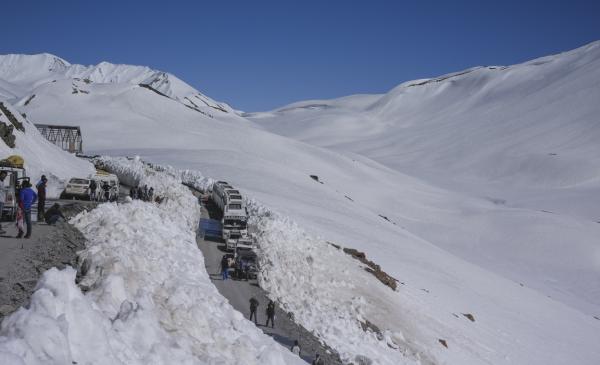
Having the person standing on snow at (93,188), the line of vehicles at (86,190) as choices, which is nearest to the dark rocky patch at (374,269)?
the line of vehicles at (86,190)

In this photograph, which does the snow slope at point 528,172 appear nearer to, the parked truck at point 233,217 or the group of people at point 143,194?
the parked truck at point 233,217

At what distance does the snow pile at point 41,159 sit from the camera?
2261 centimetres

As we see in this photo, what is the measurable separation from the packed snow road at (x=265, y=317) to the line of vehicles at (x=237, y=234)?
489 millimetres

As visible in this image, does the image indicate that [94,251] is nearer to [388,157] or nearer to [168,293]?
[168,293]

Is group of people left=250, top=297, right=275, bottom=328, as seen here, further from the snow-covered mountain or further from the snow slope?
the snow slope

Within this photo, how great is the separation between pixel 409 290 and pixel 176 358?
1963cm

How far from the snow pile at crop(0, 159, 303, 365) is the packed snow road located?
226 centimetres

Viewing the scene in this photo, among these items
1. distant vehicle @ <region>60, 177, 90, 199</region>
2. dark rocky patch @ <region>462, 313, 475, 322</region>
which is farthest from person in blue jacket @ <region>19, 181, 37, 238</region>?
dark rocky patch @ <region>462, 313, 475, 322</region>

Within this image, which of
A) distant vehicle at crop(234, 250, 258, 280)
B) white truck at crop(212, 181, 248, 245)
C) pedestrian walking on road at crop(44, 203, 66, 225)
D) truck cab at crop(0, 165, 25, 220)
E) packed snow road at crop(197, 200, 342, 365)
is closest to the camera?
pedestrian walking on road at crop(44, 203, 66, 225)

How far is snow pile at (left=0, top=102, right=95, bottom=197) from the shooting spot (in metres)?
22.6

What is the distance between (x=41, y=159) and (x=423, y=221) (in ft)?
169

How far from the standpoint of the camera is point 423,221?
69.1 meters

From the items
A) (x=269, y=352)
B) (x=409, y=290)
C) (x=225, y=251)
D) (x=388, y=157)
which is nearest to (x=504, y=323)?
(x=409, y=290)

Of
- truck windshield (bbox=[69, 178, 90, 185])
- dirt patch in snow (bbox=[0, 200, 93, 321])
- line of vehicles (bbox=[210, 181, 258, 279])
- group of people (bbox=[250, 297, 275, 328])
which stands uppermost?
dirt patch in snow (bbox=[0, 200, 93, 321])
